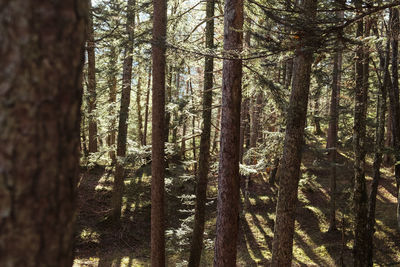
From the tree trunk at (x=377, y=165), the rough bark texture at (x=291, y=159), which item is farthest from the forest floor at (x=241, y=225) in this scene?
the rough bark texture at (x=291, y=159)

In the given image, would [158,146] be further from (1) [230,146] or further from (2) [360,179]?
(2) [360,179]

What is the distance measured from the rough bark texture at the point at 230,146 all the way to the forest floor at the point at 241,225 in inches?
155

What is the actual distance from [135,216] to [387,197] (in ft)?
45.0

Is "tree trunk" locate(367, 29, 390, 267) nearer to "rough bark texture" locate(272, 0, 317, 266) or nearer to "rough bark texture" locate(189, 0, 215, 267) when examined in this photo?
"rough bark texture" locate(272, 0, 317, 266)

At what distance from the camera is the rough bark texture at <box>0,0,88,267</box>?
3.43 feet

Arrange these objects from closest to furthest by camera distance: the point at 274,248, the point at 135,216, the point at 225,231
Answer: the point at 225,231 < the point at 274,248 < the point at 135,216

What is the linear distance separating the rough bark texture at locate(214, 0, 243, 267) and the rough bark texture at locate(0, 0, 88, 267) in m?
5.08

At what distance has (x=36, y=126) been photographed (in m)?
1.08

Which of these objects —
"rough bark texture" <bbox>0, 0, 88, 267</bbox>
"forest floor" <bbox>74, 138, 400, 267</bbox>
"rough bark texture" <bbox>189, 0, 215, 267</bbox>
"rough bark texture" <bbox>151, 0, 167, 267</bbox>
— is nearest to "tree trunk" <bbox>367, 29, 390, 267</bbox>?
"forest floor" <bbox>74, 138, 400, 267</bbox>

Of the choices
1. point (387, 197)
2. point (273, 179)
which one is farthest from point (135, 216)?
point (387, 197)

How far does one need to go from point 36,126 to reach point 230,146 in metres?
5.19

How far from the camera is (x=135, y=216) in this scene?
14719mm

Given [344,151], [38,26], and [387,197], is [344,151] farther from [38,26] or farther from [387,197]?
[38,26]

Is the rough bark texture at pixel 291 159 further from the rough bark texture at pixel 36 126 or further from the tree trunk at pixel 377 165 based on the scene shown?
the rough bark texture at pixel 36 126
